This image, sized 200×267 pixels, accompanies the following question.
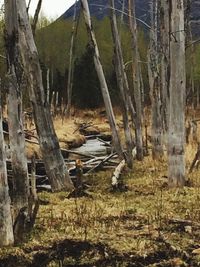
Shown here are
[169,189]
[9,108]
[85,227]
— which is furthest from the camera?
[169,189]

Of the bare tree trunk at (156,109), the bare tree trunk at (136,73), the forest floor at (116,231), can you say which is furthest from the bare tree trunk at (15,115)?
the bare tree trunk at (156,109)

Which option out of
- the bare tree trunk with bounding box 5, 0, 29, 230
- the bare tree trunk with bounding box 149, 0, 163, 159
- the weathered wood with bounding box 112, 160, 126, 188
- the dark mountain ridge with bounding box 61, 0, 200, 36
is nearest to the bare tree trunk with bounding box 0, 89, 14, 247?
the bare tree trunk with bounding box 5, 0, 29, 230

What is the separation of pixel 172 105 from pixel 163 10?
242 cm

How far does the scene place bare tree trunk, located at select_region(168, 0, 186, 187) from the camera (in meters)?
9.02

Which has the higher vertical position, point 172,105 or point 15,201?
point 172,105

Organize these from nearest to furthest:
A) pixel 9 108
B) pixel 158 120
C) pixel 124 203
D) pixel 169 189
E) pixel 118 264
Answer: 1. pixel 118 264
2. pixel 9 108
3. pixel 124 203
4. pixel 169 189
5. pixel 158 120

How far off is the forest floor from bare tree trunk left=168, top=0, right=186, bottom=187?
0.36 meters

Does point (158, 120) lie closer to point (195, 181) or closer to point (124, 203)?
point (195, 181)

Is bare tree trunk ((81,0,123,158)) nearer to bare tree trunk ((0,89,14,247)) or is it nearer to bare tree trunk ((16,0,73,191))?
bare tree trunk ((16,0,73,191))

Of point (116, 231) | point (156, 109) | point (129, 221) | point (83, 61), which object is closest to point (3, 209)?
point (116, 231)

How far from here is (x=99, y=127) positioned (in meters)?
28.9

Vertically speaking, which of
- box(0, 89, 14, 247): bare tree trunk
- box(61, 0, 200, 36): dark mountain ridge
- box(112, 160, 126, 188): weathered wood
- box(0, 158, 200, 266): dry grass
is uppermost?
box(61, 0, 200, 36): dark mountain ridge

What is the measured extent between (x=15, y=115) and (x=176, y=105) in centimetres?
349

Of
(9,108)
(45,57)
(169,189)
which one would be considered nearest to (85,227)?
(9,108)
